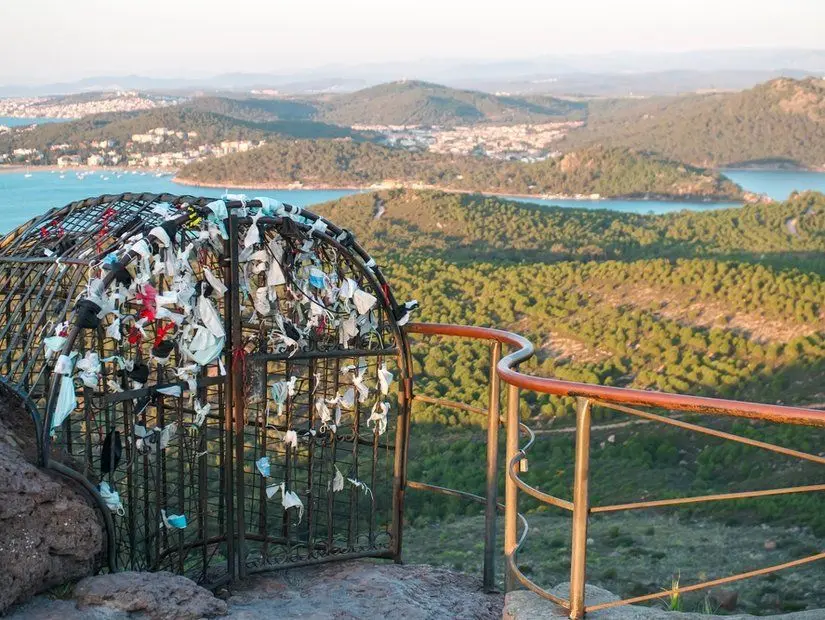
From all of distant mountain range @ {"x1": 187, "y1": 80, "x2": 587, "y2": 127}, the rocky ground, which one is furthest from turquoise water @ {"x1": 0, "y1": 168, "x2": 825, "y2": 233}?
distant mountain range @ {"x1": 187, "y1": 80, "x2": 587, "y2": 127}

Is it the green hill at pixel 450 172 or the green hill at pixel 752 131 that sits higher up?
the green hill at pixel 752 131

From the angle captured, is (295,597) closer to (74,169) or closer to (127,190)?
(127,190)

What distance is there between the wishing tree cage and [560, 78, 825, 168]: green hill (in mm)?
66693

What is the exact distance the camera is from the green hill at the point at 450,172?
5181 cm

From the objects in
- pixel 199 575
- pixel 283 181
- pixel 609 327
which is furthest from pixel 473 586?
pixel 283 181

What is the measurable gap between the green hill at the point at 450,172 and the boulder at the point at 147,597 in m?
47.8

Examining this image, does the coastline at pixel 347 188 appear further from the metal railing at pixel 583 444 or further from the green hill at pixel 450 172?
the metal railing at pixel 583 444

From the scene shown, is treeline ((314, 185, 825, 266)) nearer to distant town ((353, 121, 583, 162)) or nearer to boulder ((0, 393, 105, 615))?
boulder ((0, 393, 105, 615))

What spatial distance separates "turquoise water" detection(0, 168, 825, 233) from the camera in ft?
108

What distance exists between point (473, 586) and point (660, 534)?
348 centimetres

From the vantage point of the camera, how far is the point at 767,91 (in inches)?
2795

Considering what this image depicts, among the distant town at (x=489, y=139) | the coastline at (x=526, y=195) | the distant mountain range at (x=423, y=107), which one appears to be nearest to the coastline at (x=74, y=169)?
the coastline at (x=526, y=195)

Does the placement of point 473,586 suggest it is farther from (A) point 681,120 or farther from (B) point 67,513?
(A) point 681,120

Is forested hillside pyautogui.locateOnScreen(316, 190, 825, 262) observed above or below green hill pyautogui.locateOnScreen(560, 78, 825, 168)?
below
